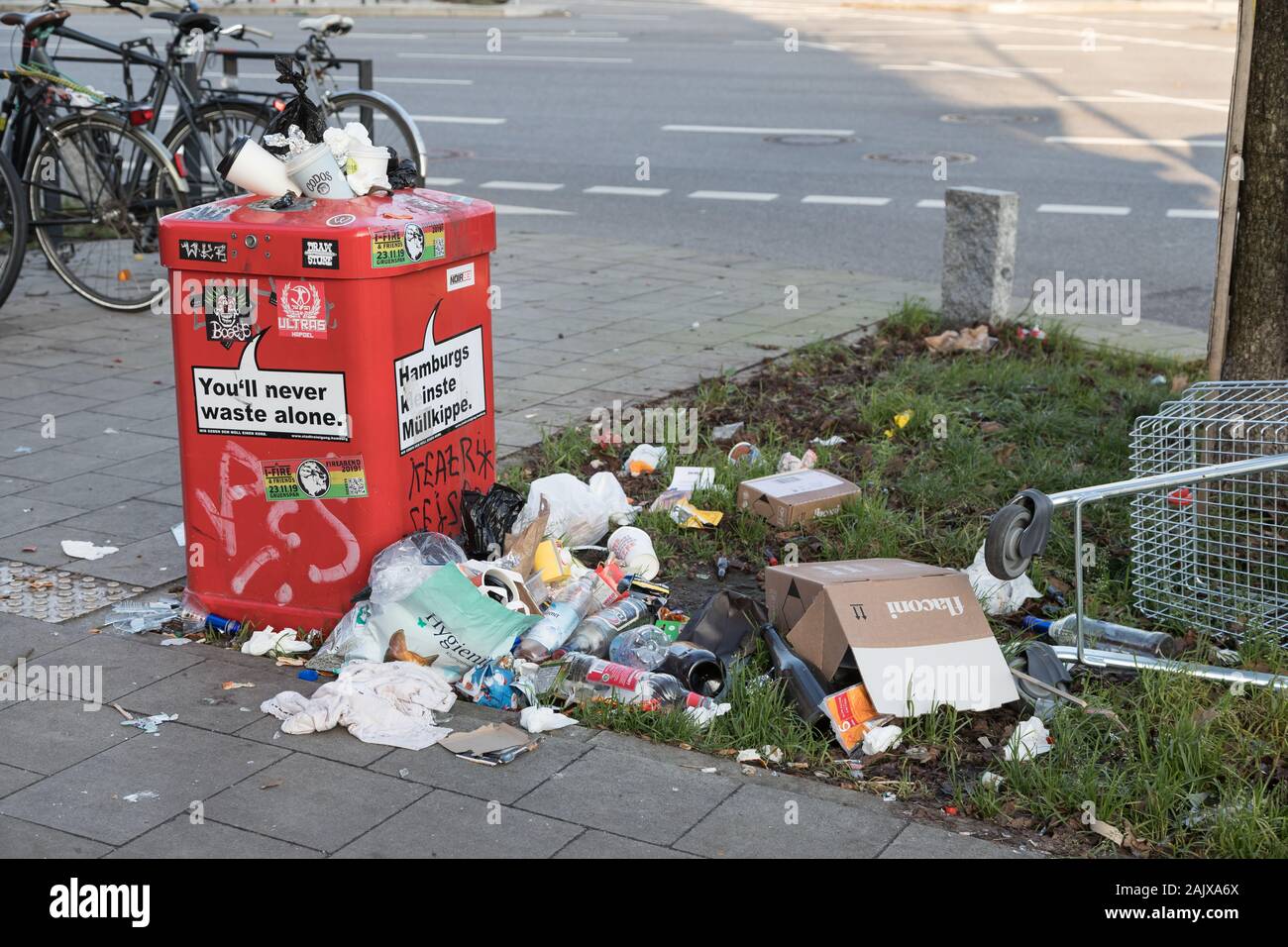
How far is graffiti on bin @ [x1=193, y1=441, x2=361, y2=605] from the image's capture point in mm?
4328

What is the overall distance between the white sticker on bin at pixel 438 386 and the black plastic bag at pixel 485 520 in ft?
0.81

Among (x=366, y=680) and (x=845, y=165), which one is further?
(x=845, y=165)

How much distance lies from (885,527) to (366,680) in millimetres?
2043

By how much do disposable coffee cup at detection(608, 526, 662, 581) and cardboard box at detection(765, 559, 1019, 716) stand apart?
844mm

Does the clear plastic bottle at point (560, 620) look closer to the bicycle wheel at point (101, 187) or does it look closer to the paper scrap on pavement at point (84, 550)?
the paper scrap on pavement at point (84, 550)

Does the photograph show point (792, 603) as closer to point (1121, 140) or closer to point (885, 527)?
point (885, 527)

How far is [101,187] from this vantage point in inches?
318

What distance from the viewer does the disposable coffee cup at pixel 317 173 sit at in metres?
4.25

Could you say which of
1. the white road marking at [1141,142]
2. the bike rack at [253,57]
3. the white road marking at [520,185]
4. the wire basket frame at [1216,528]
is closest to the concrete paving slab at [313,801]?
the wire basket frame at [1216,528]

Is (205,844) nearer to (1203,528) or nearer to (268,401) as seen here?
(268,401)

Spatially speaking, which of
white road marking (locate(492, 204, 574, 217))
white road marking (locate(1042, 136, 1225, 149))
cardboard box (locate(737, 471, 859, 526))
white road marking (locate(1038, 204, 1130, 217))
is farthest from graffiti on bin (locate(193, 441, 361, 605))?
white road marking (locate(1042, 136, 1225, 149))

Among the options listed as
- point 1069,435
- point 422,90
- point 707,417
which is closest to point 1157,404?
point 1069,435

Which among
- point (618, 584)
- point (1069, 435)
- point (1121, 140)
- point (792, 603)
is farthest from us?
point (1121, 140)
